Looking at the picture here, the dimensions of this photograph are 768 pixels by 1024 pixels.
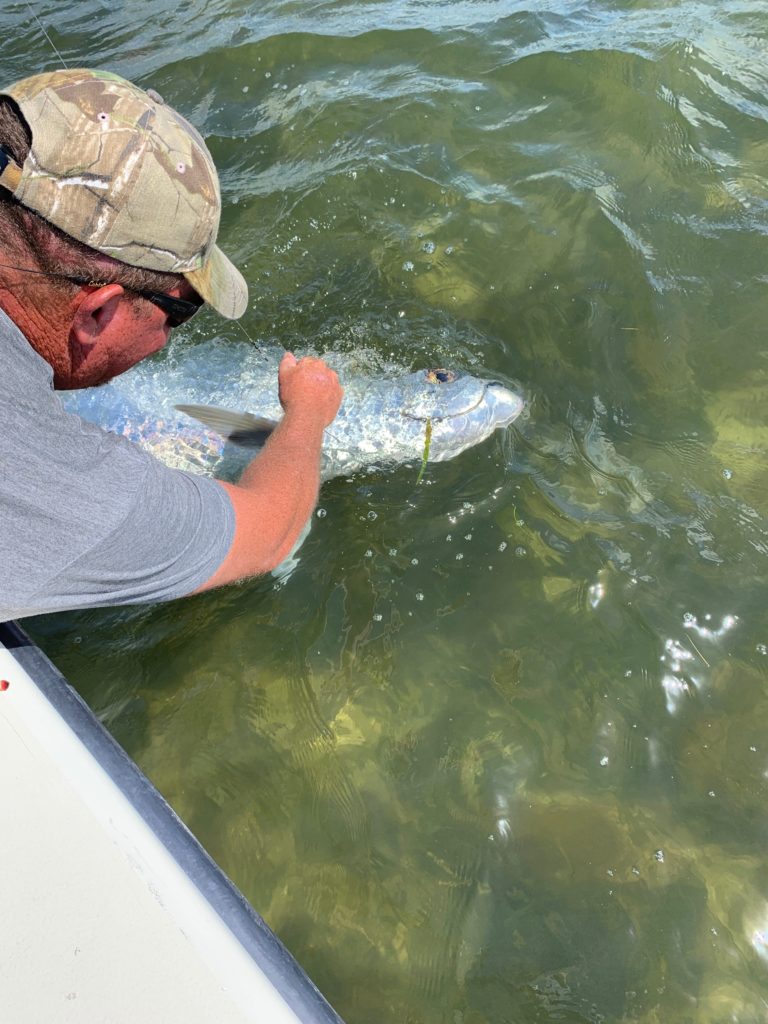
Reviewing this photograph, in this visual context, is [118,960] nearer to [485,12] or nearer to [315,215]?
[315,215]

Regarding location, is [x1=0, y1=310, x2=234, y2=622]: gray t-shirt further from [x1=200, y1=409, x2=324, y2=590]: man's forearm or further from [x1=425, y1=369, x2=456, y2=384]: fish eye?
[x1=425, y1=369, x2=456, y2=384]: fish eye

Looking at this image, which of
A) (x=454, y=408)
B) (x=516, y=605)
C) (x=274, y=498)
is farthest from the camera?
(x=454, y=408)

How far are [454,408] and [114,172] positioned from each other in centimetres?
201

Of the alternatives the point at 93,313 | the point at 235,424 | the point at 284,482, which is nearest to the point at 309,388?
the point at 284,482

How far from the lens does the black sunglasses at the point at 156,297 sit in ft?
5.55

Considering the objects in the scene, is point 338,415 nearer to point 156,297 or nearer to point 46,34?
point 156,297

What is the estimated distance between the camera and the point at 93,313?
5.88 ft

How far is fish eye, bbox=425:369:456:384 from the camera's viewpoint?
11.5 ft

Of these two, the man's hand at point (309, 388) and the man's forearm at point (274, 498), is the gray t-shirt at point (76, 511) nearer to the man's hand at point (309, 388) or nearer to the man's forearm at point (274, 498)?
the man's forearm at point (274, 498)

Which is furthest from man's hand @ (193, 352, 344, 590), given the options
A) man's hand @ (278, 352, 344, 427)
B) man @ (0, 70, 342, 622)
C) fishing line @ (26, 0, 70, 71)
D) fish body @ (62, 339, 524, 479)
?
fishing line @ (26, 0, 70, 71)

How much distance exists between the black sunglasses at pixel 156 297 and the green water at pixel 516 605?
56.1 inches

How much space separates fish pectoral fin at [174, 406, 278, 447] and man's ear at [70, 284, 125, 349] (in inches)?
57.3

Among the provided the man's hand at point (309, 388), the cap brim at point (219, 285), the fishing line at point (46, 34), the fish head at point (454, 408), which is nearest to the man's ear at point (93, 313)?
the cap brim at point (219, 285)

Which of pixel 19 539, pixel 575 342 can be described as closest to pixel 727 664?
pixel 575 342
